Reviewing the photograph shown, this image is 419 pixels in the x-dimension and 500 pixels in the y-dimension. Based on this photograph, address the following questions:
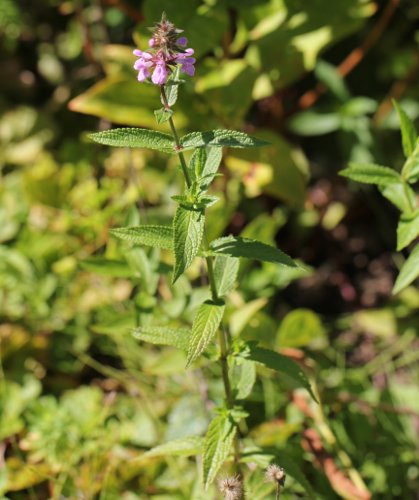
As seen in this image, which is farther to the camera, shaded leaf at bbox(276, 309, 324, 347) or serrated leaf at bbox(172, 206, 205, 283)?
shaded leaf at bbox(276, 309, 324, 347)

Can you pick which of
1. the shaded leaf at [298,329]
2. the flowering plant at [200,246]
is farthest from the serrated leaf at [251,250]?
the shaded leaf at [298,329]

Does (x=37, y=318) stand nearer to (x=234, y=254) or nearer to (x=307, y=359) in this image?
(x=307, y=359)

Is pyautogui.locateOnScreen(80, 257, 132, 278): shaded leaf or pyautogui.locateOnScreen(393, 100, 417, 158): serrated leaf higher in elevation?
pyautogui.locateOnScreen(393, 100, 417, 158): serrated leaf

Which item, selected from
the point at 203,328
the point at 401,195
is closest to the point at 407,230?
the point at 401,195

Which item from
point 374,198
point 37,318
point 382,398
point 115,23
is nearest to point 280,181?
point 374,198

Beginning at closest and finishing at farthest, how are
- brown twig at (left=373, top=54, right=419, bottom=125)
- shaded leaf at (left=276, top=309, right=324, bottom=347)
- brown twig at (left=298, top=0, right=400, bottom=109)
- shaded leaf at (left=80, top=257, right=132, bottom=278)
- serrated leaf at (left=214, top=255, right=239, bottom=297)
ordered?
serrated leaf at (left=214, top=255, right=239, bottom=297) → shaded leaf at (left=80, top=257, right=132, bottom=278) → shaded leaf at (left=276, top=309, right=324, bottom=347) → brown twig at (left=298, top=0, right=400, bottom=109) → brown twig at (left=373, top=54, right=419, bottom=125)

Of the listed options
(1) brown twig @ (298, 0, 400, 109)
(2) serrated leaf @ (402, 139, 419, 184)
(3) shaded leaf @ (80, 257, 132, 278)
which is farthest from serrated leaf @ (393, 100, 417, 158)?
(1) brown twig @ (298, 0, 400, 109)

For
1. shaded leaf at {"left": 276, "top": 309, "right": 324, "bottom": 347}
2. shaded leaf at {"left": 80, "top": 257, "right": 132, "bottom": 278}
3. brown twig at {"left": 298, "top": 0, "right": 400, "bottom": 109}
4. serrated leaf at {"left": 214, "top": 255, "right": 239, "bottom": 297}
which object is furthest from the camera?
brown twig at {"left": 298, "top": 0, "right": 400, "bottom": 109}

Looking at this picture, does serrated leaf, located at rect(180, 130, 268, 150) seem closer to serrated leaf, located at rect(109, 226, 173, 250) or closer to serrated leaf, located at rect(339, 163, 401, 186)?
serrated leaf, located at rect(109, 226, 173, 250)

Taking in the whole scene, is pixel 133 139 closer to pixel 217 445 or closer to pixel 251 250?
pixel 251 250
